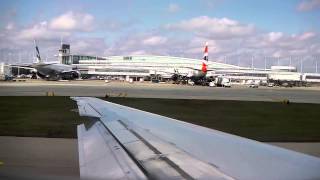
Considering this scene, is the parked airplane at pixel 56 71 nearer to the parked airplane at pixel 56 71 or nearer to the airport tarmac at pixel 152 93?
the parked airplane at pixel 56 71

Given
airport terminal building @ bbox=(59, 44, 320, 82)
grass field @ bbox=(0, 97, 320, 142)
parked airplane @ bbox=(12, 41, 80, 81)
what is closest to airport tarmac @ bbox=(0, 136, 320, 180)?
grass field @ bbox=(0, 97, 320, 142)

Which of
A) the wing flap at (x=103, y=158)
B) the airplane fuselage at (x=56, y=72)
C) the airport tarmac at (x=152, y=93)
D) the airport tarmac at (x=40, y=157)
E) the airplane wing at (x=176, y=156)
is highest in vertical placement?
the airplane fuselage at (x=56, y=72)

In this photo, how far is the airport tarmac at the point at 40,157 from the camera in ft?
25.6

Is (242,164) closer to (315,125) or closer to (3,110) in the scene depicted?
(315,125)

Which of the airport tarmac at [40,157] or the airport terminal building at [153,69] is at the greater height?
the airport terminal building at [153,69]

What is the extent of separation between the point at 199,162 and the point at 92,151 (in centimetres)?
167

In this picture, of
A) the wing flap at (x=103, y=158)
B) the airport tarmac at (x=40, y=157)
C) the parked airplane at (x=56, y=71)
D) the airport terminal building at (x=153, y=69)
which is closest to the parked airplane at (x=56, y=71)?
the parked airplane at (x=56, y=71)

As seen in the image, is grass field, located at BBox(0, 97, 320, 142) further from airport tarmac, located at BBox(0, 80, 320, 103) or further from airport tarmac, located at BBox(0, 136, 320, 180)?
airport tarmac, located at BBox(0, 80, 320, 103)

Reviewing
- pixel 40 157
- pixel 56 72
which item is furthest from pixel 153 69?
pixel 40 157

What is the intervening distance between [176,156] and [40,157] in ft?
21.6

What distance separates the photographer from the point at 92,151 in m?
4.71

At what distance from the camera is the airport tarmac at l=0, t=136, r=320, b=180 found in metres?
7.80

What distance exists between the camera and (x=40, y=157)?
964cm

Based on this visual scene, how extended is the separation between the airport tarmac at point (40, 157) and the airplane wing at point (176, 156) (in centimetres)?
223
